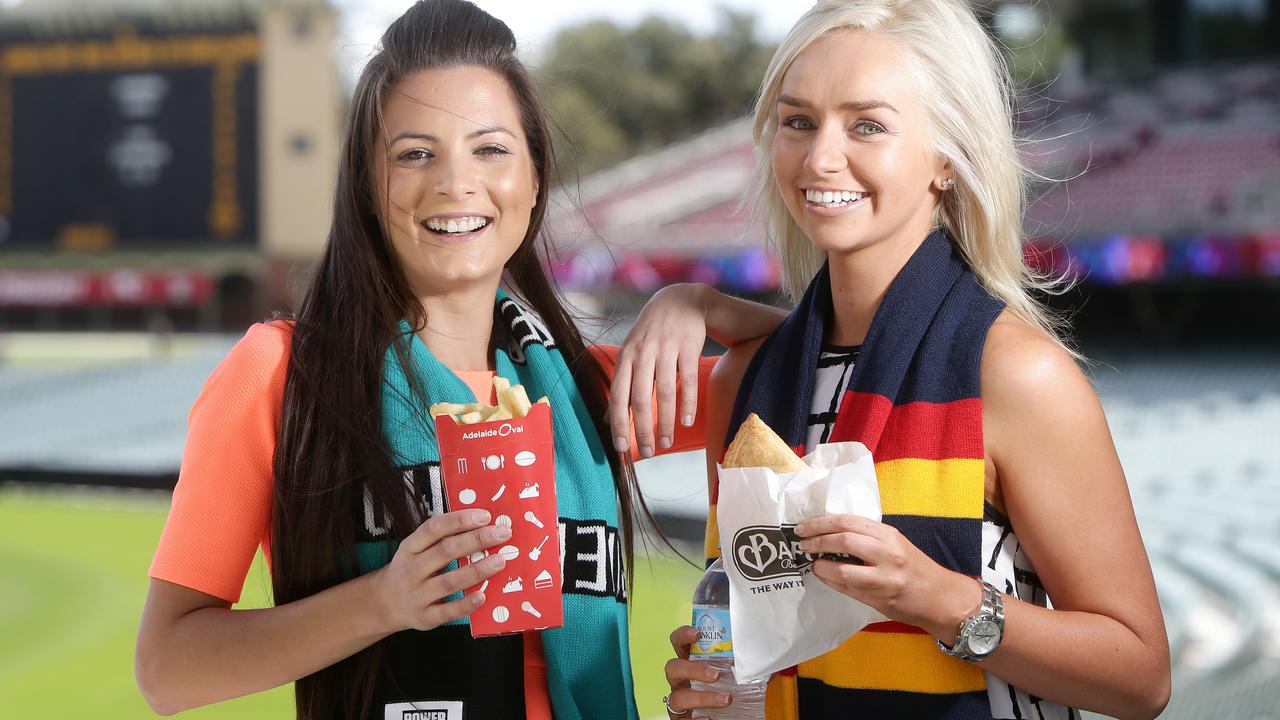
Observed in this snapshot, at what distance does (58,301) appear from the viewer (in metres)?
19.9

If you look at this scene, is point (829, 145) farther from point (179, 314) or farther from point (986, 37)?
point (179, 314)

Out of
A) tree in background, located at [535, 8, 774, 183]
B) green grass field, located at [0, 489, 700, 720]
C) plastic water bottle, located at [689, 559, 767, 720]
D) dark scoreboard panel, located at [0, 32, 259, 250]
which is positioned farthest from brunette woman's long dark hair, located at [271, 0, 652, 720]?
tree in background, located at [535, 8, 774, 183]

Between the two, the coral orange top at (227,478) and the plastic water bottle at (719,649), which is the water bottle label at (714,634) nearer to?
the plastic water bottle at (719,649)

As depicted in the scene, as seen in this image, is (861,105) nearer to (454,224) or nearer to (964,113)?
(964,113)

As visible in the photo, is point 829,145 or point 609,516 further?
point 609,516

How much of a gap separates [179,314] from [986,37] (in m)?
20.5

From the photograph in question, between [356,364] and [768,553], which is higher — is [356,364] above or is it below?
above

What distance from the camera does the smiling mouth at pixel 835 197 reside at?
5.51 ft

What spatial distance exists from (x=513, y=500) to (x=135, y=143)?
17547 millimetres

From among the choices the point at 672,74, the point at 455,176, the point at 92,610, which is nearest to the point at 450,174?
the point at 455,176

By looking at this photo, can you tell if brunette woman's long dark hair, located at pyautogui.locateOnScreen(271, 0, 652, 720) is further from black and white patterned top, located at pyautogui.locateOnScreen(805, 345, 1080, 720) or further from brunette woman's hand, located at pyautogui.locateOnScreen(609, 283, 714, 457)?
black and white patterned top, located at pyautogui.locateOnScreen(805, 345, 1080, 720)

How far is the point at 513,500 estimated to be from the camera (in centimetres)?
150

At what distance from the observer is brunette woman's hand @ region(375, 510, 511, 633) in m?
1.46

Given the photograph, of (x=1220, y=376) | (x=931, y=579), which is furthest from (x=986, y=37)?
(x=1220, y=376)
